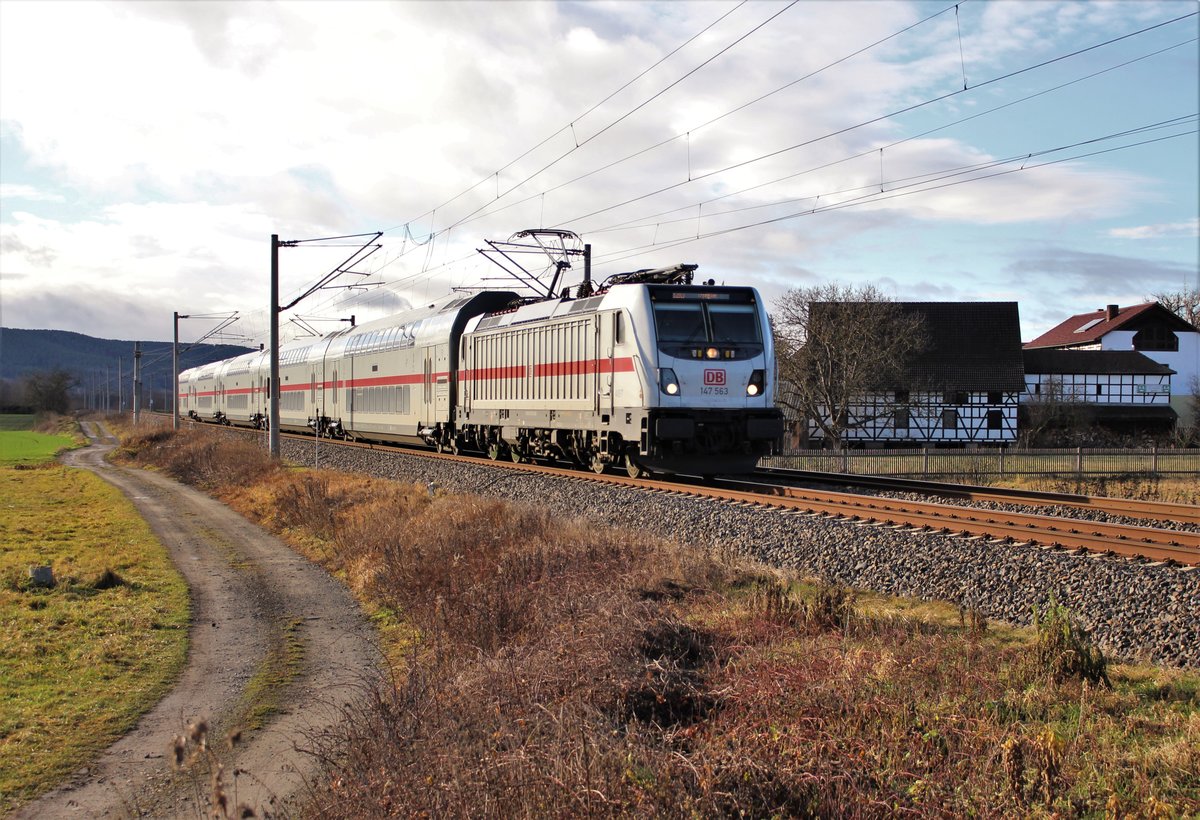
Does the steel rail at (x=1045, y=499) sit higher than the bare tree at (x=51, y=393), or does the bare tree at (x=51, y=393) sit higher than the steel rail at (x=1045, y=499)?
the bare tree at (x=51, y=393)

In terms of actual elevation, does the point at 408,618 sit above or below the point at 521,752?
below

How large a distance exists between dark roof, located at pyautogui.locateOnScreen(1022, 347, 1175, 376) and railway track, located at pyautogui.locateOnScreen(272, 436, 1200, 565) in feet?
166

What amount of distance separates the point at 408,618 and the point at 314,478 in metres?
13.1

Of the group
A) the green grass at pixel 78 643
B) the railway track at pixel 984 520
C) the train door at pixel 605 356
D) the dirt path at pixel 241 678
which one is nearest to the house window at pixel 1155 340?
the railway track at pixel 984 520

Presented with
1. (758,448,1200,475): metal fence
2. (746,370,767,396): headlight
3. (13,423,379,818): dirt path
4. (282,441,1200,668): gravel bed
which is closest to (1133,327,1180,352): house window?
(758,448,1200,475): metal fence

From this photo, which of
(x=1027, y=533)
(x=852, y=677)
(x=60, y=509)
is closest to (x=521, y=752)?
(x=852, y=677)

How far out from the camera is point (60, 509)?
24.3 meters

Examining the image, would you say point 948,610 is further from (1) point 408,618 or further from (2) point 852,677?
(1) point 408,618

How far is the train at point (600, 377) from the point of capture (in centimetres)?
1816

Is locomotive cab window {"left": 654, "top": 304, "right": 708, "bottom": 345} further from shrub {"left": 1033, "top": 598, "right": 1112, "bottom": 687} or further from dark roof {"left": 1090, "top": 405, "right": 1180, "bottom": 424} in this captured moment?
dark roof {"left": 1090, "top": 405, "right": 1180, "bottom": 424}

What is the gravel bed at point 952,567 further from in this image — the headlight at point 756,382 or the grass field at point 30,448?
the grass field at point 30,448

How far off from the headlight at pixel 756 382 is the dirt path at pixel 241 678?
8470 mm

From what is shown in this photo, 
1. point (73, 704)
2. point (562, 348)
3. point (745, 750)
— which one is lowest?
point (73, 704)

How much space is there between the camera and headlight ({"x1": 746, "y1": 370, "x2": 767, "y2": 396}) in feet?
61.2
